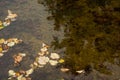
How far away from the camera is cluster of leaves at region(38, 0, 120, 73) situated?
4004 mm

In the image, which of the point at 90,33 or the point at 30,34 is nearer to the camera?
the point at 90,33

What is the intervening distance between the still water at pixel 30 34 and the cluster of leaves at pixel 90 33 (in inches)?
7.2

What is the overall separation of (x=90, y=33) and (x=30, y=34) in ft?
4.03

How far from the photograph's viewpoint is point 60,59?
4.16 metres

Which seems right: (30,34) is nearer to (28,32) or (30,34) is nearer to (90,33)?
(28,32)

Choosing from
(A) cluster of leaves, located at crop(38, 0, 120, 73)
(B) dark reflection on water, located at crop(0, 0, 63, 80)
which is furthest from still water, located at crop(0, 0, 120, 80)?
(A) cluster of leaves, located at crop(38, 0, 120, 73)

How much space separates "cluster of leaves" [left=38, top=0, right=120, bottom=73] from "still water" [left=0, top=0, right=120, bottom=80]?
18cm

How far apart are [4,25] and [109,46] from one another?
2.22 m

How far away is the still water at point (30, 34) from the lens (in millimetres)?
3947

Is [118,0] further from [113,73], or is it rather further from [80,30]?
[113,73]

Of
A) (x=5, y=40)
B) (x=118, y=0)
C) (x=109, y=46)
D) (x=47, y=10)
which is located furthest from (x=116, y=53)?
(x=5, y=40)

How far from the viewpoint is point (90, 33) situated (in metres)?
4.19

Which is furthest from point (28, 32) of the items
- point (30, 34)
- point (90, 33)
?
point (90, 33)

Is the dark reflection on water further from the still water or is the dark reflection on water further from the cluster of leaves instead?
the cluster of leaves
